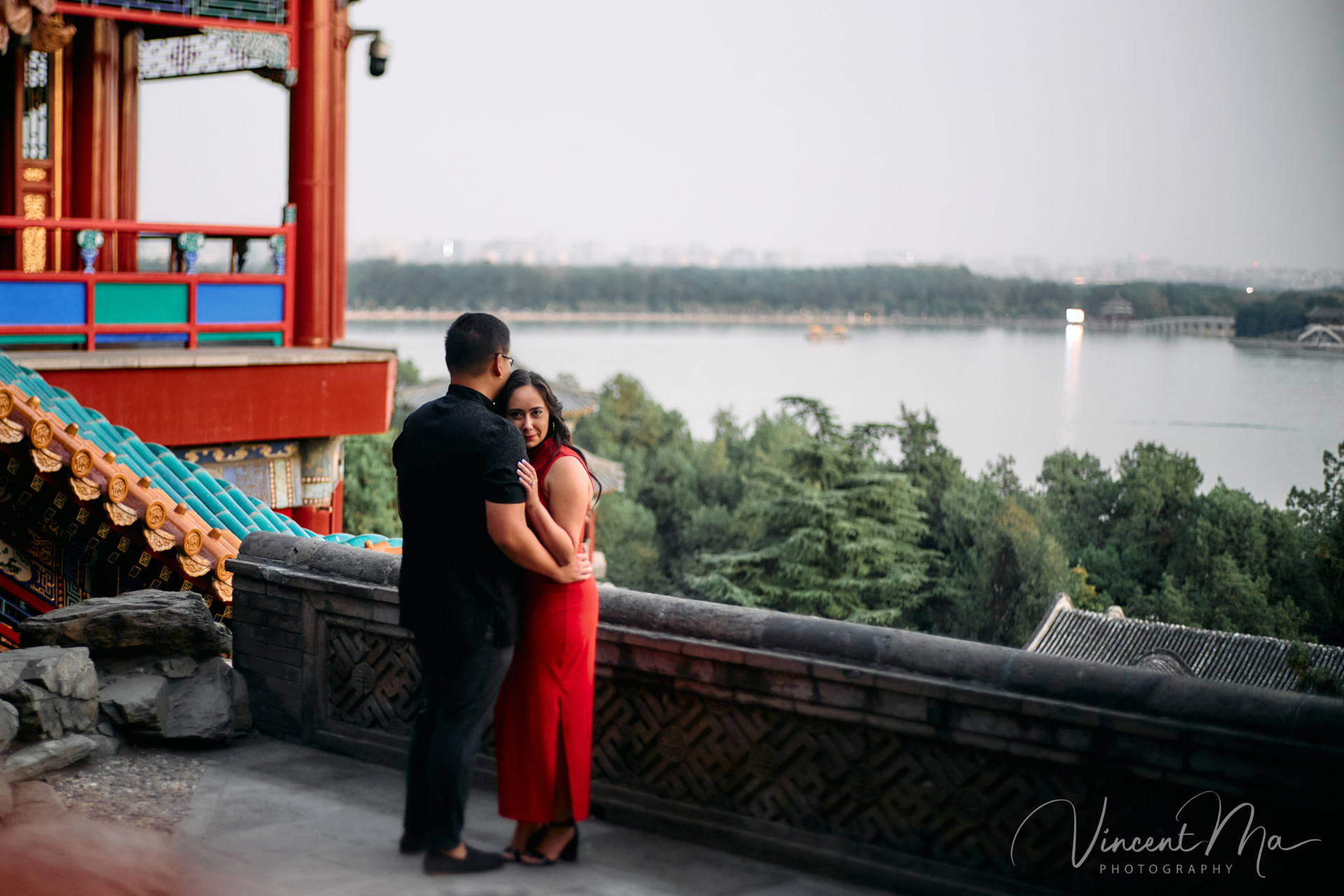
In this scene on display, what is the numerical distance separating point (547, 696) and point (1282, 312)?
38.5 metres

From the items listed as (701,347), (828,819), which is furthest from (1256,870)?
(701,347)

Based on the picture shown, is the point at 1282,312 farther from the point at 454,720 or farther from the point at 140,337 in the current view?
the point at 454,720

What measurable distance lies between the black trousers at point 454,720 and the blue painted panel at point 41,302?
665 cm

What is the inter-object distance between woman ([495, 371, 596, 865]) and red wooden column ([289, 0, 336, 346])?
24.7ft

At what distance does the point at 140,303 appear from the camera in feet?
30.7

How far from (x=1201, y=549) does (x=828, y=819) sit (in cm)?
5048

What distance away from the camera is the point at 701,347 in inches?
4031

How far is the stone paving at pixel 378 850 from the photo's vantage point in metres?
3.46

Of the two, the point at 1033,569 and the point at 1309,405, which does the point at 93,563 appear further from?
the point at 1033,569

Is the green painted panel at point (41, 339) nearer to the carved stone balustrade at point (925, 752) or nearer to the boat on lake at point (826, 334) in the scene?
the carved stone balustrade at point (925, 752)

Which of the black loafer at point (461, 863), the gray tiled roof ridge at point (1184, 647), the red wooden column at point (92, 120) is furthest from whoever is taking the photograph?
the gray tiled roof ridge at point (1184, 647)

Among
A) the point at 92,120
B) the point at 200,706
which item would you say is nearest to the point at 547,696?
the point at 200,706

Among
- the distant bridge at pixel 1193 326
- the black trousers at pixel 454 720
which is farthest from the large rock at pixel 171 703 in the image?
the distant bridge at pixel 1193 326

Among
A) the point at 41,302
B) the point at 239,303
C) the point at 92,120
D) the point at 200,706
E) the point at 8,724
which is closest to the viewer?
the point at 8,724
